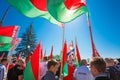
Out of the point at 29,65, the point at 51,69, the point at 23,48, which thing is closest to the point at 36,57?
the point at 29,65

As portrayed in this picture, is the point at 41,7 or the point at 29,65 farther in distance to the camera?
the point at 41,7

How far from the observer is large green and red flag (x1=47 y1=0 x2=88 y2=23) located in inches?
260

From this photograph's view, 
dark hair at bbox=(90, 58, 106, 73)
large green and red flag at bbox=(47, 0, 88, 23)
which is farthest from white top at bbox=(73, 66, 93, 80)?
dark hair at bbox=(90, 58, 106, 73)

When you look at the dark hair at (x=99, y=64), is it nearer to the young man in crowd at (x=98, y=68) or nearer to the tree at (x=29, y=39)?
the young man in crowd at (x=98, y=68)

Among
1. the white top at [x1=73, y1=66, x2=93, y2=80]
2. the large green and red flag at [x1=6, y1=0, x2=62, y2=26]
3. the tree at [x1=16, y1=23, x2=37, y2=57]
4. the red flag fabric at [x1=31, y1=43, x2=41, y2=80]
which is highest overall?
the tree at [x1=16, y1=23, x2=37, y2=57]

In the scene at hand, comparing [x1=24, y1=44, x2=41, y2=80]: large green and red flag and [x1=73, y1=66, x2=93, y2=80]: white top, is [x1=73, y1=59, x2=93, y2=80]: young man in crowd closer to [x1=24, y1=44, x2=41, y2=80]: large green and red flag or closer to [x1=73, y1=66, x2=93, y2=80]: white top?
[x1=73, y1=66, x2=93, y2=80]: white top

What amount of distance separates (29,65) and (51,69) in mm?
1391

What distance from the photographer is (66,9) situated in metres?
6.98

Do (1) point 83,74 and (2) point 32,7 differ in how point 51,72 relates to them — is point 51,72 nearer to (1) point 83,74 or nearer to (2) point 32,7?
(1) point 83,74

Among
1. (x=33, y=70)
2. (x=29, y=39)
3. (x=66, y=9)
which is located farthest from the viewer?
(x=29, y=39)

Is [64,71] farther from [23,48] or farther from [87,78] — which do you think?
[23,48]

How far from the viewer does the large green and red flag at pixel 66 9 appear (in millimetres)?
6613

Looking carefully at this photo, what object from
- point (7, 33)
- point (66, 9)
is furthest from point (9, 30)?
point (66, 9)

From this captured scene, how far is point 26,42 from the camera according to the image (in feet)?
216
